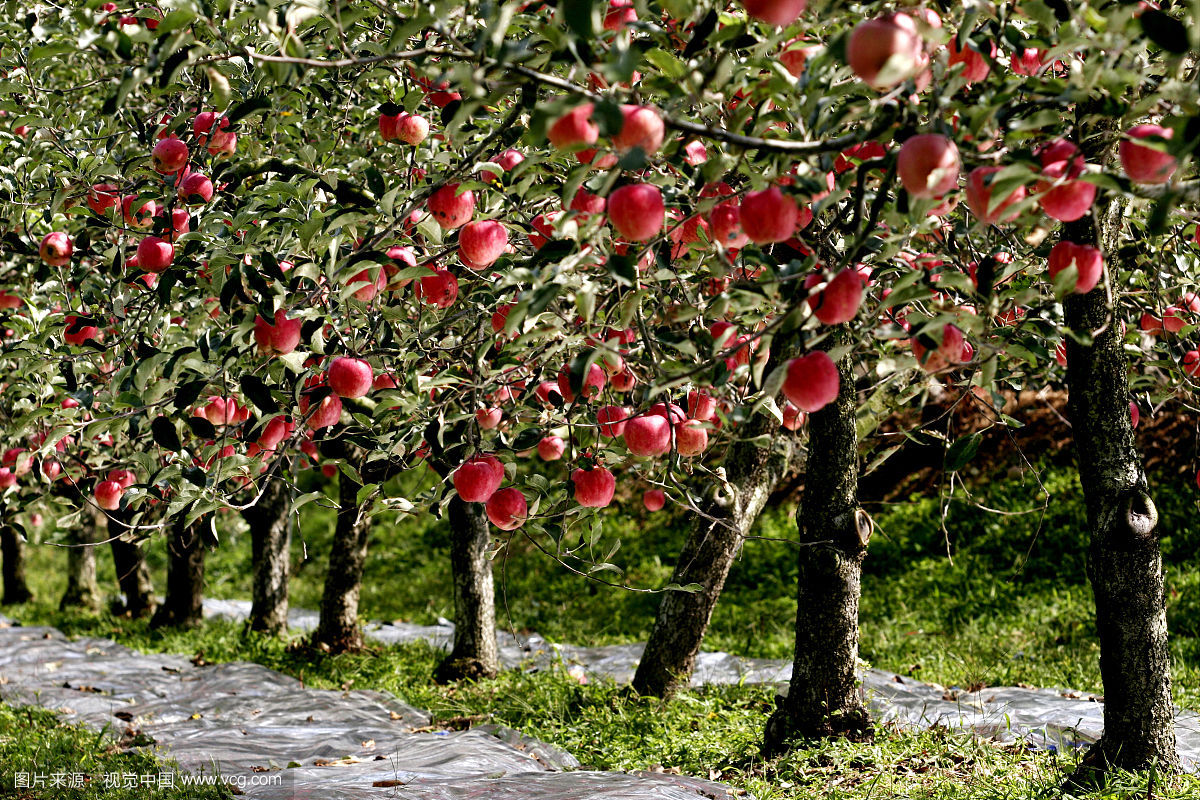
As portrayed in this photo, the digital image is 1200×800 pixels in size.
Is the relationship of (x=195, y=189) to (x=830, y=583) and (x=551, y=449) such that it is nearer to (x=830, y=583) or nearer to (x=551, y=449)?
(x=551, y=449)

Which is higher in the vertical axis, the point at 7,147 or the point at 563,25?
the point at 7,147

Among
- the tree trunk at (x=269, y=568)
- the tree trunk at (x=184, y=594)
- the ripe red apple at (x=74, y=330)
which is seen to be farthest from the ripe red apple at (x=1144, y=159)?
the tree trunk at (x=184, y=594)

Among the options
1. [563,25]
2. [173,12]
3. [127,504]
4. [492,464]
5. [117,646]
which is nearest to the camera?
[173,12]

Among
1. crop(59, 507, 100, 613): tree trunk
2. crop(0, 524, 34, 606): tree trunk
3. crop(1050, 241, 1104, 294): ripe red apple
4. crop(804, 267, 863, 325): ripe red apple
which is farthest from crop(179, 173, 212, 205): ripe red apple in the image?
crop(0, 524, 34, 606): tree trunk

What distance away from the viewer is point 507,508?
8.07ft

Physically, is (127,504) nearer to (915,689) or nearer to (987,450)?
(915,689)

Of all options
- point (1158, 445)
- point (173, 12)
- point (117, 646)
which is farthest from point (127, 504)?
point (1158, 445)

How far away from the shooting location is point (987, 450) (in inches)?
330

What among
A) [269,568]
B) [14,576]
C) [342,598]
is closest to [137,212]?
[342,598]

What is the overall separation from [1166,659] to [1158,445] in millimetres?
5002

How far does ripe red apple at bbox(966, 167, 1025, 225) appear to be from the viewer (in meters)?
1.51

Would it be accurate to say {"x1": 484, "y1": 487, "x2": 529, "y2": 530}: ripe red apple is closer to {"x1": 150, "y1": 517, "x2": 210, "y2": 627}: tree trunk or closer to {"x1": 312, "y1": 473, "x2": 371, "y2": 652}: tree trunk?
{"x1": 312, "y1": 473, "x2": 371, "y2": 652}: tree trunk

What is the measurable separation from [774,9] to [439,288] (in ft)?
3.72

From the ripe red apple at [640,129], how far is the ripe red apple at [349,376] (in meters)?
1.01
